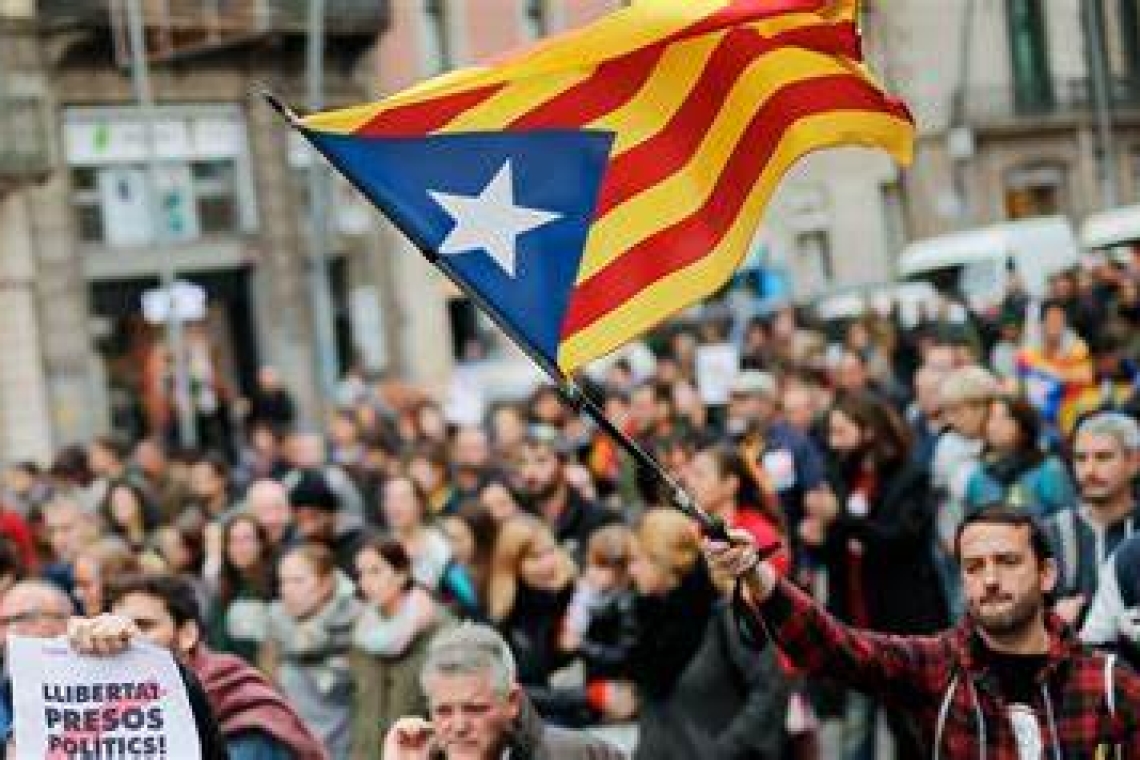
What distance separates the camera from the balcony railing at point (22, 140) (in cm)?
2742

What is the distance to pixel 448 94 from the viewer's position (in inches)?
198

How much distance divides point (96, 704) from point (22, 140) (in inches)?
941

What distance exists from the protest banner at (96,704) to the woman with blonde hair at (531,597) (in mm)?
3586

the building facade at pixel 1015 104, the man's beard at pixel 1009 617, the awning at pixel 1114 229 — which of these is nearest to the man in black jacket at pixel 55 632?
the man's beard at pixel 1009 617

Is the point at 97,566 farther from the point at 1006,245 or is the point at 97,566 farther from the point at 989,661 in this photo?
the point at 1006,245

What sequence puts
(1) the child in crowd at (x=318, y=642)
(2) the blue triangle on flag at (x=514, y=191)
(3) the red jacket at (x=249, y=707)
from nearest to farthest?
(2) the blue triangle on flag at (x=514, y=191)
(3) the red jacket at (x=249, y=707)
(1) the child in crowd at (x=318, y=642)

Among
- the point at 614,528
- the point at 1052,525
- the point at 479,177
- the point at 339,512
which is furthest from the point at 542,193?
the point at 339,512

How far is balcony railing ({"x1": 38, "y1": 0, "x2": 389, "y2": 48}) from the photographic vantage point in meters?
28.9

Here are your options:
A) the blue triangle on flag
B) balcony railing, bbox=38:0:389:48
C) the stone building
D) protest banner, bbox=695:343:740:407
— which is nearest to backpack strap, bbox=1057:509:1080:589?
the blue triangle on flag

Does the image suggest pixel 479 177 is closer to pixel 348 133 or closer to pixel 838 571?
pixel 348 133

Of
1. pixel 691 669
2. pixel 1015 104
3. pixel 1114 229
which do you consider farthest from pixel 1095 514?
pixel 1015 104

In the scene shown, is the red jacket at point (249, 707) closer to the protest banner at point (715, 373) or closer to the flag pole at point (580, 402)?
the flag pole at point (580, 402)

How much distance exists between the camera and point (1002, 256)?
83.5 feet

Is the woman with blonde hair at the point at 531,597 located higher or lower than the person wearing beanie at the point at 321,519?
lower
